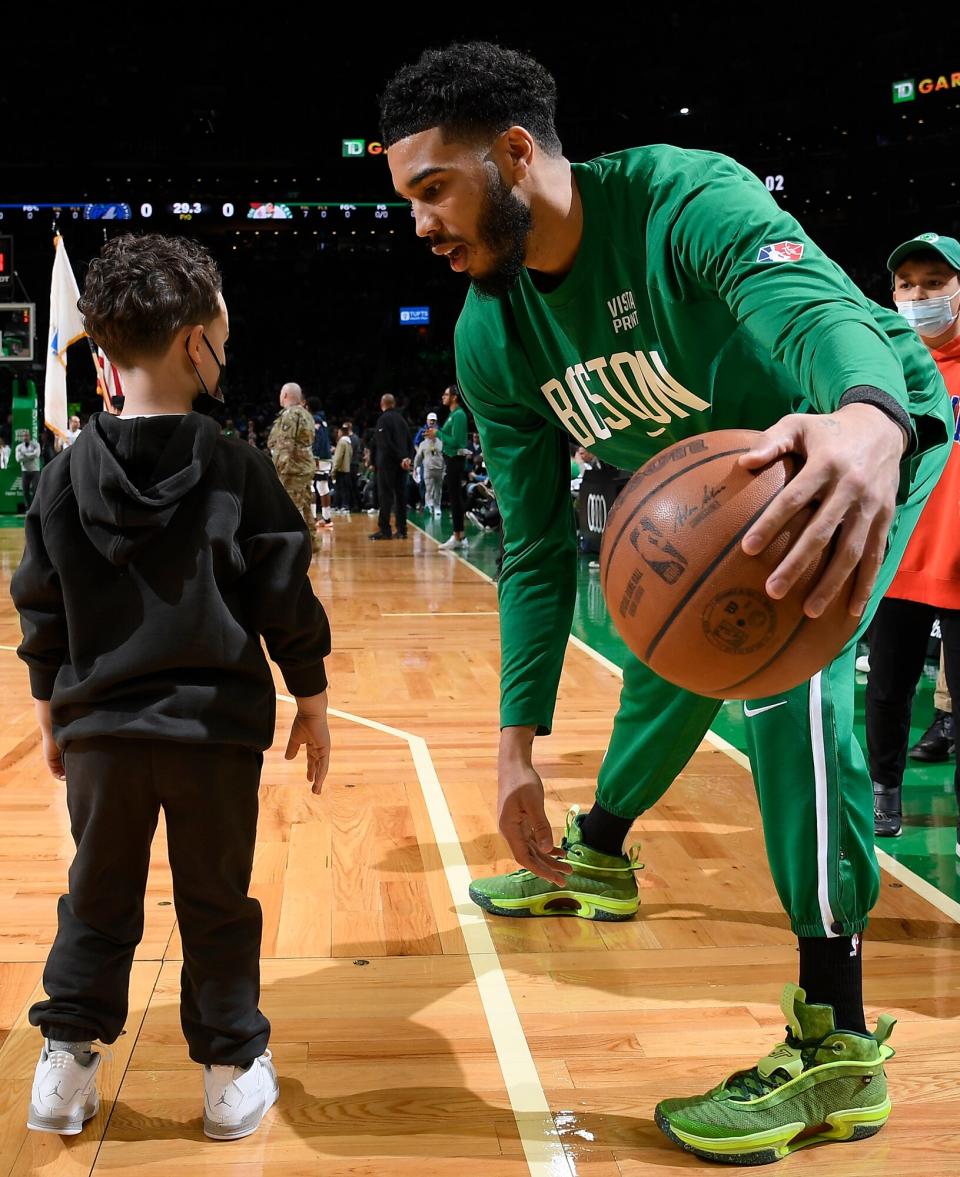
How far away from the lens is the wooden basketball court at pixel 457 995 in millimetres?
Result: 1864

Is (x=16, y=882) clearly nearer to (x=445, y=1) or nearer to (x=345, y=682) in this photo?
(x=345, y=682)

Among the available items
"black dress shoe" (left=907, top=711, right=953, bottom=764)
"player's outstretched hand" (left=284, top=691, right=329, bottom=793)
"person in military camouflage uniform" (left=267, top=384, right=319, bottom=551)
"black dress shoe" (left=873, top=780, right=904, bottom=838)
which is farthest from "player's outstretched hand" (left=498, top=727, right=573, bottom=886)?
"person in military camouflage uniform" (left=267, top=384, right=319, bottom=551)

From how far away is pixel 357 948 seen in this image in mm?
2627

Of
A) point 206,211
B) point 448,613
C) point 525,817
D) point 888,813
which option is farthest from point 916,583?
point 206,211

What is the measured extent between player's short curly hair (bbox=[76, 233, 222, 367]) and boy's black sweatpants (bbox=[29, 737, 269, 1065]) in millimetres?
673

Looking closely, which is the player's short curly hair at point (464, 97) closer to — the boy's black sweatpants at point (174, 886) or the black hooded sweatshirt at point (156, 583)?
the black hooded sweatshirt at point (156, 583)

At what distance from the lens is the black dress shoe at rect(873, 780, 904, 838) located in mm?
3439

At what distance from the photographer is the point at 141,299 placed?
193 cm

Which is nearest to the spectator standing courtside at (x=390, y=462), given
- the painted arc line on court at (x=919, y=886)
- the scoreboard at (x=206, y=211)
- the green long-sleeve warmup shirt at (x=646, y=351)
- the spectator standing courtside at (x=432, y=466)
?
the spectator standing courtside at (x=432, y=466)

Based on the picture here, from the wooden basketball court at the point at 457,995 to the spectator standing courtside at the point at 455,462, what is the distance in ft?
A: 27.3

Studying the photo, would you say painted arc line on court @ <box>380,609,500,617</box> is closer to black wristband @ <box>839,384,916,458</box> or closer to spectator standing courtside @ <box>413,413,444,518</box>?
black wristband @ <box>839,384,916,458</box>

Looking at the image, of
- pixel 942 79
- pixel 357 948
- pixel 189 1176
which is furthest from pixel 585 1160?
pixel 942 79
